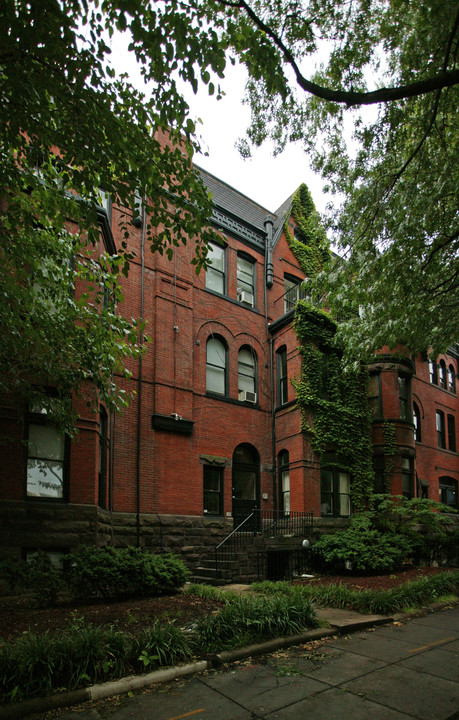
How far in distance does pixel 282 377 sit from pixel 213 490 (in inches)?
209

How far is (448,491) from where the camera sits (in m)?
27.3

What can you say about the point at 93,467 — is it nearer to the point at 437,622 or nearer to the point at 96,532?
the point at 96,532

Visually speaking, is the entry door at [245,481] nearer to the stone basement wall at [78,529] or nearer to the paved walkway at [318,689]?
the stone basement wall at [78,529]

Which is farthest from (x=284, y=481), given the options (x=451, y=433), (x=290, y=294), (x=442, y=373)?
(x=442, y=373)

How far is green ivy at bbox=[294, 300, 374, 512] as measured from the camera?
58.3ft

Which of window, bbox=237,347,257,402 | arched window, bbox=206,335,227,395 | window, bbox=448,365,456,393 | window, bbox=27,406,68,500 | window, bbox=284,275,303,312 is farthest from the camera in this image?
window, bbox=448,365,456,393

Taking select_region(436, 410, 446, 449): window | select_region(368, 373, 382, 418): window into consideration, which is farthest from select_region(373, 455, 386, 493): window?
select_region(436, 410, 446, 449): window

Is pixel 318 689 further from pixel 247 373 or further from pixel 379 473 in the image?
pixel 379 473

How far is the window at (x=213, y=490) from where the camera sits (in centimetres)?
1622

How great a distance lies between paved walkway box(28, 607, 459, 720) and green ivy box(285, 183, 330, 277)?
17225mm

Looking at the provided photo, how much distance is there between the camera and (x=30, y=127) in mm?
5844

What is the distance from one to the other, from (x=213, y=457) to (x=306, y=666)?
10.5m

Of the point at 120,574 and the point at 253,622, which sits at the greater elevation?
the point at 120,574

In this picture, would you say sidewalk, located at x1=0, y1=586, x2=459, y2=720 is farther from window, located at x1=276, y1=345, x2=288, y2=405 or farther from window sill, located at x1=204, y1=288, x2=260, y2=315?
window sill, located at x1=204, y1=288, x2=260, y2=315
